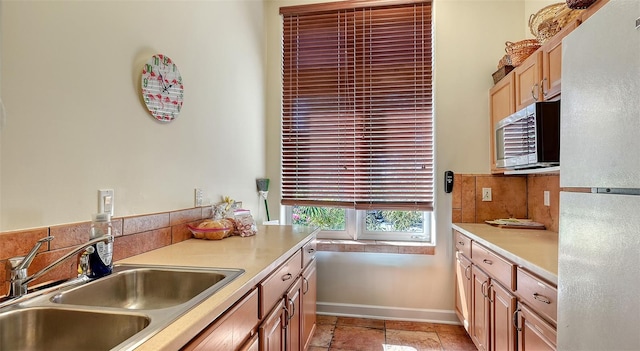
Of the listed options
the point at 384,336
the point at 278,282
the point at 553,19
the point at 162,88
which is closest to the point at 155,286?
the point at 278,282

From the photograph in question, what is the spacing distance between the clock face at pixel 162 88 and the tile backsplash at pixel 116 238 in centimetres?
51

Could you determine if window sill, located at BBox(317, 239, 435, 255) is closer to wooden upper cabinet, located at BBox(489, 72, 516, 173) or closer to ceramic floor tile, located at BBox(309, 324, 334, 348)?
ceramic floor tile, located at BBox(309, 324, 334, 348)

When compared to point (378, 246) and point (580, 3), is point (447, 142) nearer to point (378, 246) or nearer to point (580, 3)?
point (378, 246)

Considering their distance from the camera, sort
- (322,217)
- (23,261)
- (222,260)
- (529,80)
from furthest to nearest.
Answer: (322,217) < (529,80) < (222,260) < (23,261)

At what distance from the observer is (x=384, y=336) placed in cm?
242

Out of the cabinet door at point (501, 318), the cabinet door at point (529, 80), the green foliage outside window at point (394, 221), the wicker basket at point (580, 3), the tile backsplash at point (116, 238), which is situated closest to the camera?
the tile backsplash at point (116, 238)

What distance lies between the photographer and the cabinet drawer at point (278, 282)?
4.04ft

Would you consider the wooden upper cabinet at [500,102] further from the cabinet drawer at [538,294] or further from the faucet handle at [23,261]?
the faucet handle at [23,261]

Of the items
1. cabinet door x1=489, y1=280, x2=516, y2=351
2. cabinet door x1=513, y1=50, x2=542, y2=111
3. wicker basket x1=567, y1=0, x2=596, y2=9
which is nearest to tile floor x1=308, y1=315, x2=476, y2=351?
cabinet door x1=489, y1=280, x2=516, y2=351

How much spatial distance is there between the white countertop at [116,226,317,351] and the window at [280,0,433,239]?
0.81 meters

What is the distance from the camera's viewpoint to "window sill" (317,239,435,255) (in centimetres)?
264

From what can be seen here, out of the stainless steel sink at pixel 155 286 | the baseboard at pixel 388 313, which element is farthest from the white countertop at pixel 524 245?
the stainless steel sink at pixel 155 286

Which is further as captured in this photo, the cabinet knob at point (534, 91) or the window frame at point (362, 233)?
the window frame at point (362, 233)

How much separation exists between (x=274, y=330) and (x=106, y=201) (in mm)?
885
